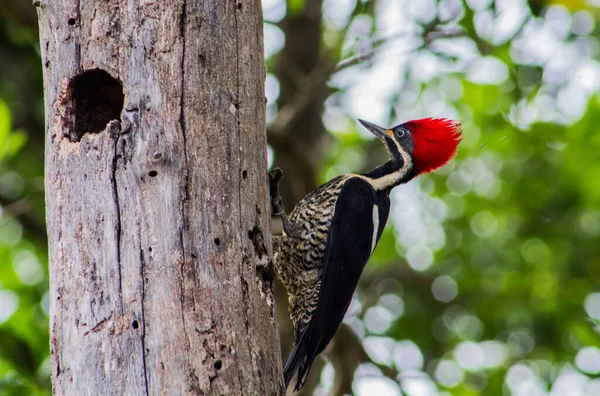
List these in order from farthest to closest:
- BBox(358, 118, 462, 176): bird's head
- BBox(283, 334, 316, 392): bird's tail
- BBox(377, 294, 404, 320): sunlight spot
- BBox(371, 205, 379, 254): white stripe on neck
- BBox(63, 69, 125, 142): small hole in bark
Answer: BBox(377, 294, 404, 320): sunlight spot
BBox(358, 118, 462, 176): bird's head
BBox(371, 205, 379, 254): white stripe on neck
BBox(283, 334, 316, 392): bird's tail
BBox(63, 69, 125, 142): small hole in bark

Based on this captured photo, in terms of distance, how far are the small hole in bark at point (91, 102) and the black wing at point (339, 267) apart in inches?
54.0

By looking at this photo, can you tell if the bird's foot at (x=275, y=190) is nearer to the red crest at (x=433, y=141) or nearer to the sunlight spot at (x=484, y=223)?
the red crest at (x=433, y=141)

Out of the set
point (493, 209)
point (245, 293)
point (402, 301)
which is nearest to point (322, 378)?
point (402, 301)

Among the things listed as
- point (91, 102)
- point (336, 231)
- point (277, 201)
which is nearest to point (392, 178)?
point (336, 231)

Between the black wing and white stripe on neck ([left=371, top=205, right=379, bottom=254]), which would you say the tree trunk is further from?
white stripe on neck ([left=371, top=205, right=379, bottom=254])

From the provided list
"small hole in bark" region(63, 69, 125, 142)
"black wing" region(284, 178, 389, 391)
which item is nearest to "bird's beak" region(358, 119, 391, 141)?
→ "black wing" region(284, 178, 389, 391)

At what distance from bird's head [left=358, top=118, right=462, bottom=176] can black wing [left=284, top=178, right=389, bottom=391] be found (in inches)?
13.2

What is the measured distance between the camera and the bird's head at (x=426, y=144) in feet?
13.3

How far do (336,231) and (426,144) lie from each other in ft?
2.42

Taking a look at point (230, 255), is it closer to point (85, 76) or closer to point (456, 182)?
point (85, 76)

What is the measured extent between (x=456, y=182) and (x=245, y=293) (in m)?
5.19

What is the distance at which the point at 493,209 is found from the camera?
6645 mm

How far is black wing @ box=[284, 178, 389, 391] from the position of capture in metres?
3.39

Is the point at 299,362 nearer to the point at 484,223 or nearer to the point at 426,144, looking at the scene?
the point at 426,144
